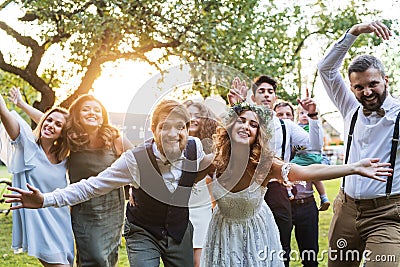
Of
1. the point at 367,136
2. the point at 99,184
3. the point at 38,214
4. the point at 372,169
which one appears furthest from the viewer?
the point at 38,214

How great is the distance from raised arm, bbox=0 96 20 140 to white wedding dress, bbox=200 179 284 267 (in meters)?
1.89

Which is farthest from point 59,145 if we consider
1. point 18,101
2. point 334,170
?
point 334,170

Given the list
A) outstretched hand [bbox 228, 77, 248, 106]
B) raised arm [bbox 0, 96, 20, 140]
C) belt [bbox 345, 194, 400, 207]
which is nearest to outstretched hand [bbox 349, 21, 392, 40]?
belt [bbox 345, 194, 400, 207]

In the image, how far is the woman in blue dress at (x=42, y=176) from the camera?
4977 millimetres

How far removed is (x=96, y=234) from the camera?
203 inches

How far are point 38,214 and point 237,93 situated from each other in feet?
6.74

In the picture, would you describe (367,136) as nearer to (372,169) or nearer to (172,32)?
(372,169)

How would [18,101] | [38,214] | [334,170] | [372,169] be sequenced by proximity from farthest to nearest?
1. [18,101]
2. [38,214]
3. [334,170]
4. [372,169]

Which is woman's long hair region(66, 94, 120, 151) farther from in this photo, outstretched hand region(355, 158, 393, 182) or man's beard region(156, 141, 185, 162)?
outstretched hand region(355, 158, 393, 182)

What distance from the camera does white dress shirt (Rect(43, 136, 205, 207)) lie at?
3984 mm

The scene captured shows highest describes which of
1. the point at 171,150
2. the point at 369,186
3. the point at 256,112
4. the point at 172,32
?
the point at 172,32

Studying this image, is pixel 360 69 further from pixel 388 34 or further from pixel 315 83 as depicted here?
pixel 315 83

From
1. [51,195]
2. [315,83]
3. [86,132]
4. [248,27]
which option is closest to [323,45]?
[315,83]

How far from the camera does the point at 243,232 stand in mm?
4191
